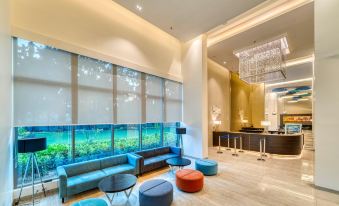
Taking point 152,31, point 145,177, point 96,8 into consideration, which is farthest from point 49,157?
point 152,31

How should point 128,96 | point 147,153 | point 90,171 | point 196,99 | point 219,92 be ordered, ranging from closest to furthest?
point 90,171 → point 128,96 → point 147,153 → point 196,99 → point 219,92

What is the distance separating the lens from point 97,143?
4.62 m

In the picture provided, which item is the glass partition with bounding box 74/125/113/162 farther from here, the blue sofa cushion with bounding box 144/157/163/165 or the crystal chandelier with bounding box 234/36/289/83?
the crystal chandelier with bounding box 234/36/289/83

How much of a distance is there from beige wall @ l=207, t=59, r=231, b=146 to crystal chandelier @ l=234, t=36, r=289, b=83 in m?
2.42

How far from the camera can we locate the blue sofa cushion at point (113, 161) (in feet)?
14.2

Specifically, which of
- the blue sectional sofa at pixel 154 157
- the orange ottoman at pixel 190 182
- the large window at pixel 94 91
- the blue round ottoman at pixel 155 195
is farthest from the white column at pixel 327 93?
the large window at pixel 94 91

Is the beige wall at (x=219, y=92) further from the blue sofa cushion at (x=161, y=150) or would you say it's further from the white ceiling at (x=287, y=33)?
the blue sofa cushion at (x=161, y=150)

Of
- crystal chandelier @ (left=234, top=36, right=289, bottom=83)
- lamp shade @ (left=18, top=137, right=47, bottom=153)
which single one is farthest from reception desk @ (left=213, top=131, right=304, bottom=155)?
lamp shade @ (left=18, top=137, right=47, bottom=153)

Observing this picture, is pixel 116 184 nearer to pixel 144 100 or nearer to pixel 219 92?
pixel 144 100

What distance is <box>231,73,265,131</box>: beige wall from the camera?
11.3m

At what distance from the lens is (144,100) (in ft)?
18.5

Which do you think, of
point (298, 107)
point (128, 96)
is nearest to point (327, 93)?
point (128, 96)

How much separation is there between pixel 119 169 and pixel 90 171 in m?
0.74

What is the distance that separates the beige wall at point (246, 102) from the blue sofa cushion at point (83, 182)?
995 centimetres
